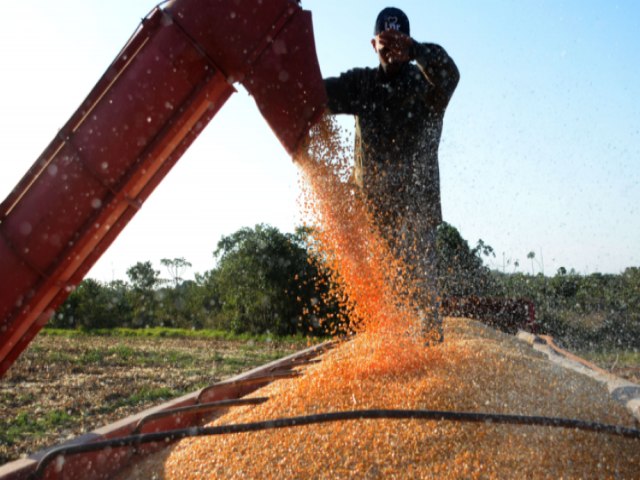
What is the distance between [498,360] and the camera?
2.82 metres

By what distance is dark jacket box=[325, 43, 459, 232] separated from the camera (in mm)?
3199

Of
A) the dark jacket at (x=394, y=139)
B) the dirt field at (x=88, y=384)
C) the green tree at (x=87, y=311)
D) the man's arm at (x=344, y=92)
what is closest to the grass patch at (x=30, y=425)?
the dirt field at (x=88, y=384)

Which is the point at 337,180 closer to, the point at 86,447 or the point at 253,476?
the point at 253,476

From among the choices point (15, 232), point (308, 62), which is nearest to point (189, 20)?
point (308, 62)

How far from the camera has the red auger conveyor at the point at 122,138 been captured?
1.95 meters

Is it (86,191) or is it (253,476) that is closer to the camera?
(253,476)

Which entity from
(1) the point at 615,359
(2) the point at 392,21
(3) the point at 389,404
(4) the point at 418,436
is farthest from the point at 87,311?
(4) the point at 418,436

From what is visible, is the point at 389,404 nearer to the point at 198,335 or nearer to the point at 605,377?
the point at 605,377

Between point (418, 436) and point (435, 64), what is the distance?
1796 mm

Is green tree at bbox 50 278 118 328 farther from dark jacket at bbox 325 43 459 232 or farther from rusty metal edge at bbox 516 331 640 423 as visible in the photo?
dark jacket at bbox 325 43 459 232

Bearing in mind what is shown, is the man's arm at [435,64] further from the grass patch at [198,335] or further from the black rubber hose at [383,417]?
the grass patch at [198,335]

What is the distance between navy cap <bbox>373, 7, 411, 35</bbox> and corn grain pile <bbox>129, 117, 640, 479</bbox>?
2.10 ft

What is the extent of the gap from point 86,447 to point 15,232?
870 millimetres

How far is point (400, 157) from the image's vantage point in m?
3.29
